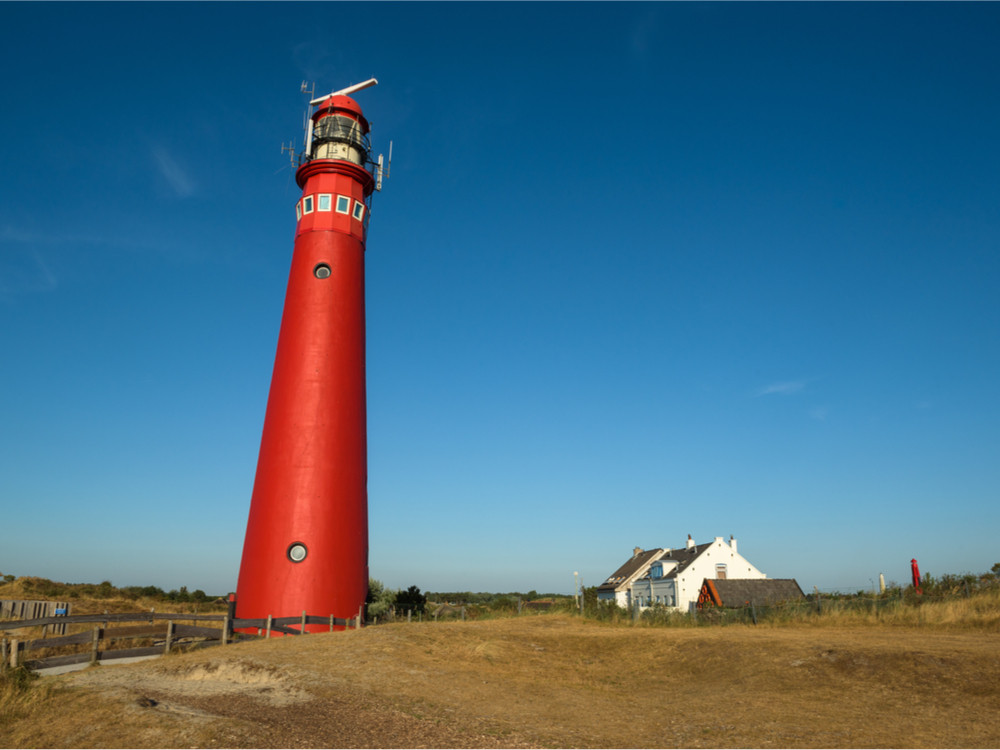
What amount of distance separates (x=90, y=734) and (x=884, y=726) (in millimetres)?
12959

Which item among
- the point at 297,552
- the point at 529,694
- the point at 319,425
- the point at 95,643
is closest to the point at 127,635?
the point at 95,643

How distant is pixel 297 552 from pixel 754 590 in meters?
37.7

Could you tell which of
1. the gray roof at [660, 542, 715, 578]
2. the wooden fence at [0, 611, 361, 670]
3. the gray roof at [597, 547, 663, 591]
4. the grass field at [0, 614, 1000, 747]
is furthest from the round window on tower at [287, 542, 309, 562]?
the gray roof at [597, 547, 663, 591]

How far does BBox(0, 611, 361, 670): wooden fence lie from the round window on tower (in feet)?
6.06

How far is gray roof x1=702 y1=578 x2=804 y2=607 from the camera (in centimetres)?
4622

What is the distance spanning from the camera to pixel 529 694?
15.2 m

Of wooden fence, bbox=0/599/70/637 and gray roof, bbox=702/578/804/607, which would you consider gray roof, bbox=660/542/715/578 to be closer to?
gray roof, bbox=702/578/804/607

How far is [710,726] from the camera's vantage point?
12.0 m

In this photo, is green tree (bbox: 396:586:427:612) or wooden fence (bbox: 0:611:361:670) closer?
wooden fence (bbox: 0:611:361:670)

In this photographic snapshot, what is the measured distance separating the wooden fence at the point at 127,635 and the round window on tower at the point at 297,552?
1847 millimetres

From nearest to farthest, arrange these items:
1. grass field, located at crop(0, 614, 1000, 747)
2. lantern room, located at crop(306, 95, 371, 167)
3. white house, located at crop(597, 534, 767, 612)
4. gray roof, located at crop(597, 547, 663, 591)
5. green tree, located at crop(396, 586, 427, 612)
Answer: grass field, located at crop(0, 614, 1000, 747) < lantern room, located at crop(306, 95, 371, 167) < green tree, located at crop(396, 586, 427, 612) < white house, located at crop(597, 534, 767, 612) < gray roof, located at crop(597, 547, 663, 591)

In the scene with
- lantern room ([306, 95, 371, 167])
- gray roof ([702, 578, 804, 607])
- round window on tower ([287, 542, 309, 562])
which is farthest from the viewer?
gray roof ([702, 578, 804, 607])

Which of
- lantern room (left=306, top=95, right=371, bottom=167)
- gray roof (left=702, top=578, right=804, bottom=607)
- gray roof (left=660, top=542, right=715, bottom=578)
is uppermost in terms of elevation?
lantern room (left=306, top=95, right=371, bottom=167)

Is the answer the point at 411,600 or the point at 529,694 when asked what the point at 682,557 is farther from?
the point at 529,694
